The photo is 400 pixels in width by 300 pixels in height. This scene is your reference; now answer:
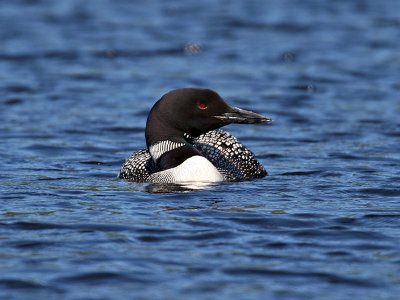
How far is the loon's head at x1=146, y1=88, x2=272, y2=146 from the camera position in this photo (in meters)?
7.62

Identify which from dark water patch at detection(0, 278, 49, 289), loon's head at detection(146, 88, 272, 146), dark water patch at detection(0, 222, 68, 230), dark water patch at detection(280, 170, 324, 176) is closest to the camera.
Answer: dark water patch at detection(0, 278, 49, 289)

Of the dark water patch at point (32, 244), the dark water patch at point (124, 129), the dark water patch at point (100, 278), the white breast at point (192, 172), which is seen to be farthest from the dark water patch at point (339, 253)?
the dark water patch at point (124, 129)

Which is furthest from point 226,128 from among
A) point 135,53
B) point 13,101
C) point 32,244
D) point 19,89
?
point 32,244

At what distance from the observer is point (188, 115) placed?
A: 25.1 ft

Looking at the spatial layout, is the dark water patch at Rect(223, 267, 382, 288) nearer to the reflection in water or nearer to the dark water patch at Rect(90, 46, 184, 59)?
the reflection in water

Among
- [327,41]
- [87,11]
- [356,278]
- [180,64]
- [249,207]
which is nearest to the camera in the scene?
[356,278]

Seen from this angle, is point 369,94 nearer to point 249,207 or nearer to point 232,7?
point 249,207

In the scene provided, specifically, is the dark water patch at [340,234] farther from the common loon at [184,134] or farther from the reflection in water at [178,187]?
the common loon at [184,134]

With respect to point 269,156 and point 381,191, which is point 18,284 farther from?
point 269,156

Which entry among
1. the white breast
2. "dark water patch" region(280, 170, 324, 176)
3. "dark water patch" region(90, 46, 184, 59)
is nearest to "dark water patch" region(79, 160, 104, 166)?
the white breast

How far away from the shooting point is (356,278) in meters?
4.94

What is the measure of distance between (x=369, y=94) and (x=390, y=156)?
12.2ft

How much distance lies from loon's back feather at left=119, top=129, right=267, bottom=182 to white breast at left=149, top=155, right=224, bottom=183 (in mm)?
256

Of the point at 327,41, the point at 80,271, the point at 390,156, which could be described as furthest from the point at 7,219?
the point at 327,41
